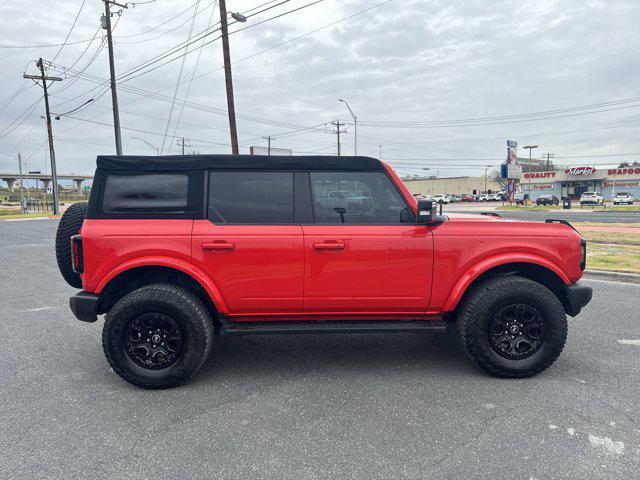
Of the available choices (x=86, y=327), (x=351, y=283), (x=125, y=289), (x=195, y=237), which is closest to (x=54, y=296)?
(x=86, y=327)

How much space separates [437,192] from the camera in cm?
11338

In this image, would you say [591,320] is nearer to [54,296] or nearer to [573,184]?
[54,296]

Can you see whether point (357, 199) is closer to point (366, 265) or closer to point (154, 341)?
point (366, 265)

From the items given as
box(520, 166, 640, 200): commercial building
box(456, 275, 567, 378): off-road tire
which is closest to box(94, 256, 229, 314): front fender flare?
box(456, 275, 567, 378): off-road tire

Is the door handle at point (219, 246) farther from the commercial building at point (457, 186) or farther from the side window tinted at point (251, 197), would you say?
the commercial building at point (457, 186)

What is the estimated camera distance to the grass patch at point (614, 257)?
7667 millimetres

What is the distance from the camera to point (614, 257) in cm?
883

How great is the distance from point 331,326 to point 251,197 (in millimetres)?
1276

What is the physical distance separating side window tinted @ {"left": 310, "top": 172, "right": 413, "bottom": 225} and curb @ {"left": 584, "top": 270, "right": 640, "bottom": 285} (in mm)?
5721

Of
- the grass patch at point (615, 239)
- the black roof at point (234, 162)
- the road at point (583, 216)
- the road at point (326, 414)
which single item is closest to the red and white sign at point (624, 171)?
the road at point (583, 216)

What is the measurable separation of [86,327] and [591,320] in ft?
19.7

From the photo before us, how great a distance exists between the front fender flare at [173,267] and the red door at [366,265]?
752 mm

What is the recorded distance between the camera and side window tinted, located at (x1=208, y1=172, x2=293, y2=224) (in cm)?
344

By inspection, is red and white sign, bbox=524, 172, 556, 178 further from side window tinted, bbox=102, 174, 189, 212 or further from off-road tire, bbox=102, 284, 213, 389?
off-road tire, bbox=102, 284, 213, 389
